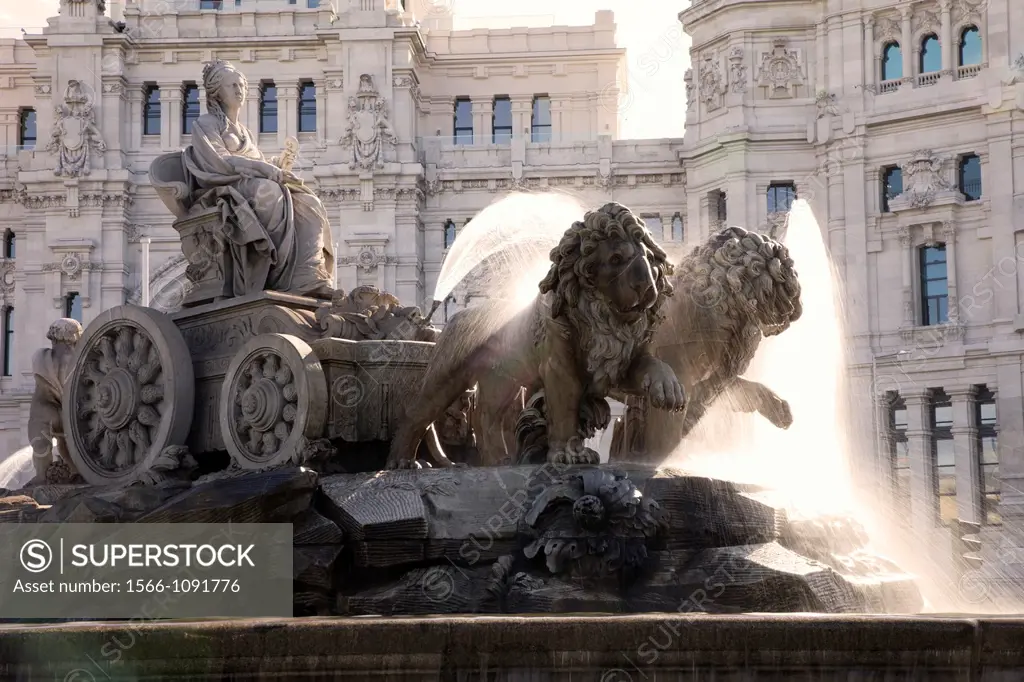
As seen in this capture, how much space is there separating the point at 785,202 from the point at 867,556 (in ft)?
135

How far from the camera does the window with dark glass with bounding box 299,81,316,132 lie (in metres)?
53.2

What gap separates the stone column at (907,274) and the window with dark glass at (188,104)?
26481 mm

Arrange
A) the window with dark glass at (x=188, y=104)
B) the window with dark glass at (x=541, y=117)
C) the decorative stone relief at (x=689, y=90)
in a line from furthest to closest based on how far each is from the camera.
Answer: the window with dark glass at (x=541, y=117), the window with dark glass at (x=188, y=104), the decorative stone relief at (x=689, y=90)

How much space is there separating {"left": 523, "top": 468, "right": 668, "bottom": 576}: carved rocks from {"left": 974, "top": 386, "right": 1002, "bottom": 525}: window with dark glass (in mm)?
37269

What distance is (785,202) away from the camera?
155 feet

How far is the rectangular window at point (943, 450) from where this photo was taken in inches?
1699

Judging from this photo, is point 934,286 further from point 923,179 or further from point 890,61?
point 890,61

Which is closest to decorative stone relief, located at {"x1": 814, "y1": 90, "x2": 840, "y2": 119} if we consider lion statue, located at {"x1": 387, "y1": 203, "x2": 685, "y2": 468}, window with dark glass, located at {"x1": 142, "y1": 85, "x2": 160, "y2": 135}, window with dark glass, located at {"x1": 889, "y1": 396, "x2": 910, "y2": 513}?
window with dark glass, located at {"x1": 889, "y1": 396, "x2": 910, "y2": 513}

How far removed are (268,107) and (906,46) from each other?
2375cm

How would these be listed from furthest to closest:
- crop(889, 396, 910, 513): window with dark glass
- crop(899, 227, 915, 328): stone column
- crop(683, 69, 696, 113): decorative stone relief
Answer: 1. crop(683, 69, 696, 113): decorative stone relief
2. crop(899, 227, 915, 328): stone column
3. crop(889, 396, 910, 513): window with dark glass

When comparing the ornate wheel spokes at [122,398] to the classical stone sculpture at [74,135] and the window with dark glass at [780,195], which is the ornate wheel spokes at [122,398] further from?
the classical stone sculpture at [74,135]

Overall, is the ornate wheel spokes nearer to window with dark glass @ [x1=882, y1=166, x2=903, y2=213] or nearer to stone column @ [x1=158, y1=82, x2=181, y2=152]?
window with dark glass @ [x1=882, y1=166, x2=903, y2=213]

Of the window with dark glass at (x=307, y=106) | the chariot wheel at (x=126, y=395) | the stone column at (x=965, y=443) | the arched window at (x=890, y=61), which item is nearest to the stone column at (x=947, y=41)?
the arched window at (x=890, y=61)

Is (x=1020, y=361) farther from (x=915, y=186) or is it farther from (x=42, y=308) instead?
(x=42, y=308)
